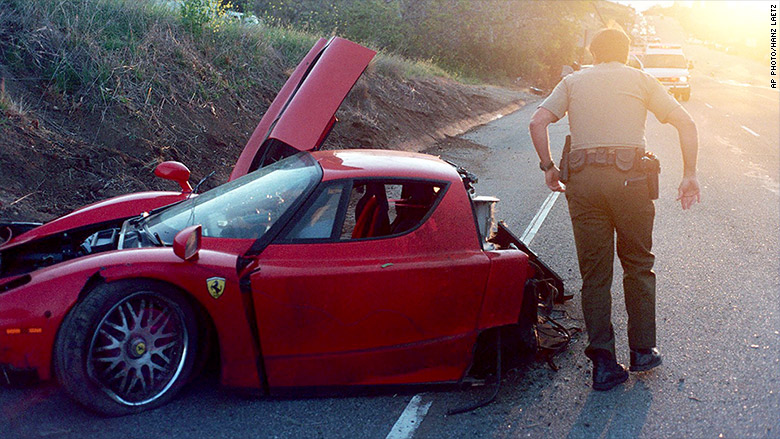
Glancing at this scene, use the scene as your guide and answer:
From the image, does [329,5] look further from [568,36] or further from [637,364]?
[637,364]

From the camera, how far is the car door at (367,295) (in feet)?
12.1

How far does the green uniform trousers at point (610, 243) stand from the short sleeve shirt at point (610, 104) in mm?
205

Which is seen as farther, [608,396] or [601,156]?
[601,156]

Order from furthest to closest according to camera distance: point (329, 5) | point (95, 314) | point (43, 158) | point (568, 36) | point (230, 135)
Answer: point (568, 36) → point (329, 5) → point (230, 135) → point (43, 158) → point (95, 314)

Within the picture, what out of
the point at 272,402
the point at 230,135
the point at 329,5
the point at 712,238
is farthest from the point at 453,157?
the point at 329,5

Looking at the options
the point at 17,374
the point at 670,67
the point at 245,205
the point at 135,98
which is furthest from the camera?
the point at 670,67

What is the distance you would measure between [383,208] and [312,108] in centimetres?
122

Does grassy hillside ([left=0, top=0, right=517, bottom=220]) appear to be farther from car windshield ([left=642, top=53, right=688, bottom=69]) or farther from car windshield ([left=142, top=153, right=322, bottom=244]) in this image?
car windshield ([left=642, top=53, right=688, bottom=69])

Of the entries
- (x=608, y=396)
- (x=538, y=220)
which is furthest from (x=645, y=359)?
(x=538, y=220)

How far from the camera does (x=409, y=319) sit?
12.8 feet

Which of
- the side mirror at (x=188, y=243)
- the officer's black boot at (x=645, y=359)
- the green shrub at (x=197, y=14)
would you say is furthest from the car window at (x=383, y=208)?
the green shrub at (x=197, y=14)

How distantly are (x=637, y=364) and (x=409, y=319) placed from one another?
1.56m

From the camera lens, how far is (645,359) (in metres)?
4.37

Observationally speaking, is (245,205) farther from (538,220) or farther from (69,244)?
(538,220)
